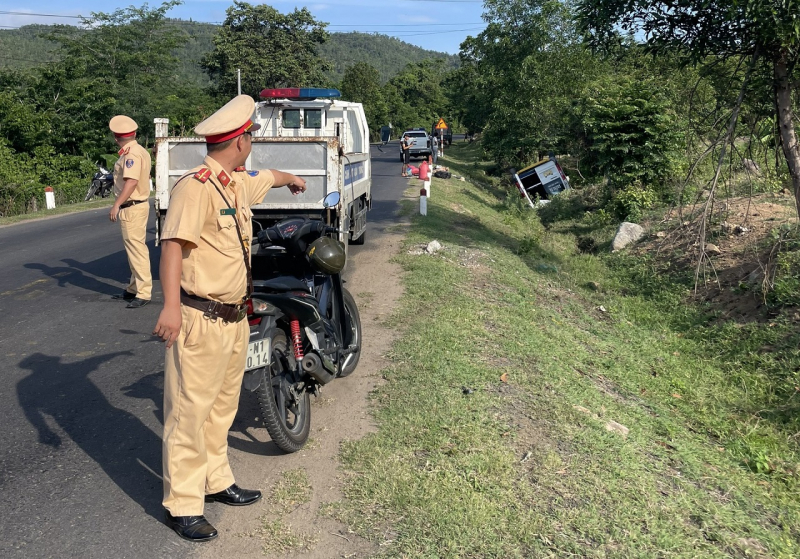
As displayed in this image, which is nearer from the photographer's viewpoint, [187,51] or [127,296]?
[127,296]

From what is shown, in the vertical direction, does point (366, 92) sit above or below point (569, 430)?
above

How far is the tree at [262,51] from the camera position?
47219mm

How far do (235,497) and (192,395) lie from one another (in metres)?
0.72

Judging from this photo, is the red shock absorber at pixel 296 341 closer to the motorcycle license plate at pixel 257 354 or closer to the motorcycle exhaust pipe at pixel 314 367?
the motorcycle exhaust pipe at pixel 314 367

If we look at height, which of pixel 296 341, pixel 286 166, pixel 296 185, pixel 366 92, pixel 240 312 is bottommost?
pixel 296 341

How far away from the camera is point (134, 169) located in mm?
7285

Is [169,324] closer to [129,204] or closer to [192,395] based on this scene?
[192,395]

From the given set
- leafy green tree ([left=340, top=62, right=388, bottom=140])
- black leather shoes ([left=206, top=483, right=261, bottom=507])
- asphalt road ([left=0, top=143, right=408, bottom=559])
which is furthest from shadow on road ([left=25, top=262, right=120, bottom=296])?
leafy green tree ([left=340, top=62, right=388, bottom=140])

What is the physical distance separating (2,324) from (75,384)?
2.08m

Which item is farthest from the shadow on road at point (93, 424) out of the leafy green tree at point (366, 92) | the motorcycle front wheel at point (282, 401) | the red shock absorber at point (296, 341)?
the leafy green tree at point (366, 92)

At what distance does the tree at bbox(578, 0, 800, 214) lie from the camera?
7.29 meters

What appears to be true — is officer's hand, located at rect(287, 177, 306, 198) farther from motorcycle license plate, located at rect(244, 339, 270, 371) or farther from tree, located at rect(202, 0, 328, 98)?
tree, located at rect(202, 0, 328, 98)

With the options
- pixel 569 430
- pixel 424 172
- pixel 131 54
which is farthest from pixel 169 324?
pixel 131 54

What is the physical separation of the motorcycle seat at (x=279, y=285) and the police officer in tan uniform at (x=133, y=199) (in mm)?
3613
